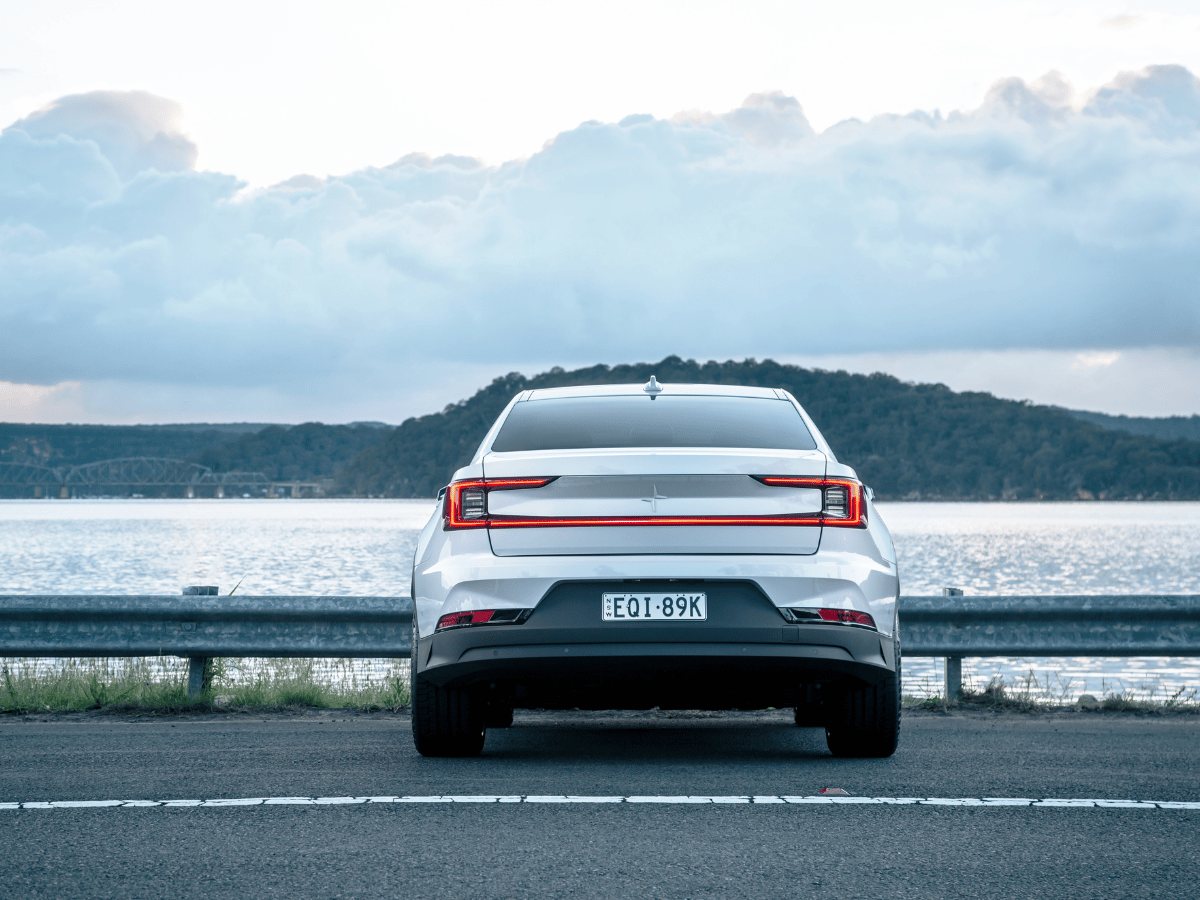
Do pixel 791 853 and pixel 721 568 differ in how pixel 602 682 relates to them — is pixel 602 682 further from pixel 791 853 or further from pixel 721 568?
pixel 791 853

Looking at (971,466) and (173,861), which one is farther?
(971,466)

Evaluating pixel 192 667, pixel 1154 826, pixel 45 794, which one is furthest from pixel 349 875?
pixel 192 667

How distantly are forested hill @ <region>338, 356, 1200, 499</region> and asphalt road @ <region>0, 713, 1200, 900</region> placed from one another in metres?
106

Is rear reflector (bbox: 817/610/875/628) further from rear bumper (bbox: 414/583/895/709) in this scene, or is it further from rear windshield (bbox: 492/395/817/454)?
rear windshield (bbox: 492/395/817/454)

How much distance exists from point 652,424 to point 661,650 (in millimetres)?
1157

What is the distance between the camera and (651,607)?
533 cm

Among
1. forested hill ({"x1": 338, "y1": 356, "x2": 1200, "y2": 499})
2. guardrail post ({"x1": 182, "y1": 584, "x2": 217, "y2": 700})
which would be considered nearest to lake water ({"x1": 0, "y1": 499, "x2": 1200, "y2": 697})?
guardrail post ({"x1": 182, "y1": 584, "x2": 217, "y2": 700})

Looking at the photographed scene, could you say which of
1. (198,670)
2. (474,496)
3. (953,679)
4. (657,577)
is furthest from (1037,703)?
(198,670)

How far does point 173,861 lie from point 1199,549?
7803 centimetres

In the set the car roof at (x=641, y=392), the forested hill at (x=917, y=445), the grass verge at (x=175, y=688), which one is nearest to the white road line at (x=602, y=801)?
the car roof at (x=641, y=392)

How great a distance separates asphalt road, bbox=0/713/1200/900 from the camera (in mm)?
3898

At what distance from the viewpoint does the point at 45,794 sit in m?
5.31

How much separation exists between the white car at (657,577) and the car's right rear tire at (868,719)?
0.36 m

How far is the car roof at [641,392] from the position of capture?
648 centimetres
